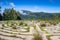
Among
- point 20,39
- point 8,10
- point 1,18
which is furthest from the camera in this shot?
point 8,10

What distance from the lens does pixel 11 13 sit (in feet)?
100

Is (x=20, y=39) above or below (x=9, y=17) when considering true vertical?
A: below

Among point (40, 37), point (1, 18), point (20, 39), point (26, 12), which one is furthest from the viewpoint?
point (26, 12)

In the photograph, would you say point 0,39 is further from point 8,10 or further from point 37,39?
point 8,10

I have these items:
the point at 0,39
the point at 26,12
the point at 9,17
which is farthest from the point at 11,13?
the point at 0,39

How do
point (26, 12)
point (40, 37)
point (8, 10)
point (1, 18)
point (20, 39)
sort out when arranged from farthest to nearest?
1. point (26, 12)
2. point (8, 10)
3. point (1, 18)
4. point (20, 39)
5. point (40, 37)

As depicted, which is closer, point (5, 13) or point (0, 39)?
point (0, 39)

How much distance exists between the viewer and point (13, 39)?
762 centimetres

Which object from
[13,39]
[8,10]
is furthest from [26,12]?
[13,39]

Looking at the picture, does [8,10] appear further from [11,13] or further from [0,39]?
[0,39]

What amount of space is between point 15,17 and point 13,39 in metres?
23.2

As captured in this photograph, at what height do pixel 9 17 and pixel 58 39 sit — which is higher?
pixel 9 17

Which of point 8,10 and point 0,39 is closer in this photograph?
point 0,39

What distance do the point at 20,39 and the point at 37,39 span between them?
109 cm
